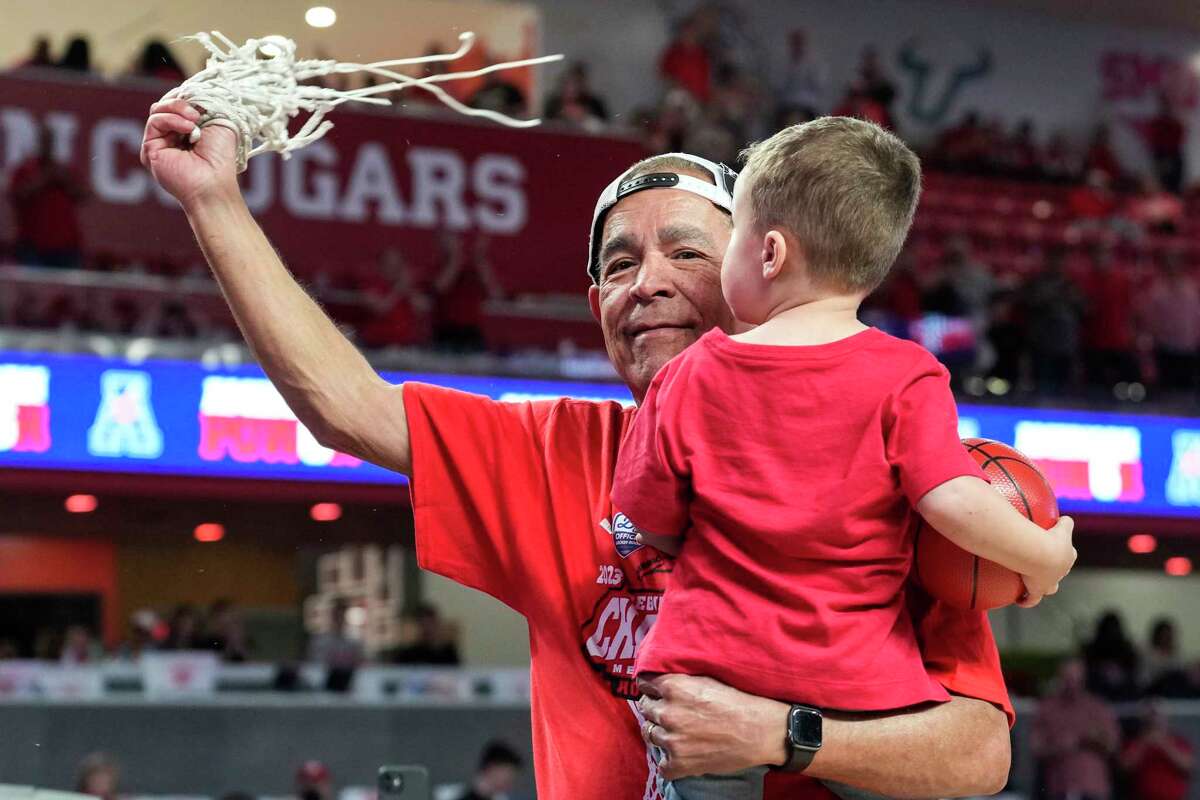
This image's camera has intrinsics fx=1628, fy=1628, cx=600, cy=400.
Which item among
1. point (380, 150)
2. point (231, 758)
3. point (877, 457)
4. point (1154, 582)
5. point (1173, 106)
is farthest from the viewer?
point (1173, 106)

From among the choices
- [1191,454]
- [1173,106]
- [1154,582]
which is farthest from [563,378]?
[1173,106]

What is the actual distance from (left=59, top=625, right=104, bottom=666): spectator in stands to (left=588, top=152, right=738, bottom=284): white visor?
746 cm

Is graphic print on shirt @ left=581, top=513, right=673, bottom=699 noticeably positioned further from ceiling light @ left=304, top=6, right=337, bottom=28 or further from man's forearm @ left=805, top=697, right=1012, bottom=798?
ceiling light @ left=304, top=6, right=337, bottom=28

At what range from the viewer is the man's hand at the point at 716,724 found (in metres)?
1.64

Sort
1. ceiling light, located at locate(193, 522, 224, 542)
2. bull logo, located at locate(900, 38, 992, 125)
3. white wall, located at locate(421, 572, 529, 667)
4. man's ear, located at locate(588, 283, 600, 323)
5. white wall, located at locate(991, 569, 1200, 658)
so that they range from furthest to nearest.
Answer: bull logo, located at locate(900, 38, 992, 125) < white wall, located at locate(991, 569, 1200, 658) < white wall, located at locate(421, 572, 529, 667) < ceiling light, located at locate(193, 522, 224, 542) < man's ear, located at locate(588, 283, 600, 323)

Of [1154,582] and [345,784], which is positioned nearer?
[345,784]

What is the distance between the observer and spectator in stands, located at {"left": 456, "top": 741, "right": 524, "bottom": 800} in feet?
26.7

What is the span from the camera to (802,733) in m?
1.64

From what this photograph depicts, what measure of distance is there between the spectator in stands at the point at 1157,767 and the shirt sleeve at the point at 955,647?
920cm

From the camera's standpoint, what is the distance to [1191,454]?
38.0ft

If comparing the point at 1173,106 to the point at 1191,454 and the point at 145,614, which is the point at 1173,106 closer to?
the point at 1191,454

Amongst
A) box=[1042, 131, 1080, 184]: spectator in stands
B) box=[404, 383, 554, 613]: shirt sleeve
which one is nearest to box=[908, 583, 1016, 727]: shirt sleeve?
box=[404, 383, 554, 613]: shirt sleeve

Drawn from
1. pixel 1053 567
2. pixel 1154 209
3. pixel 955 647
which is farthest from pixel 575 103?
pixel 1053 567

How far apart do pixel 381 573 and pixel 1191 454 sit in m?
5.95
